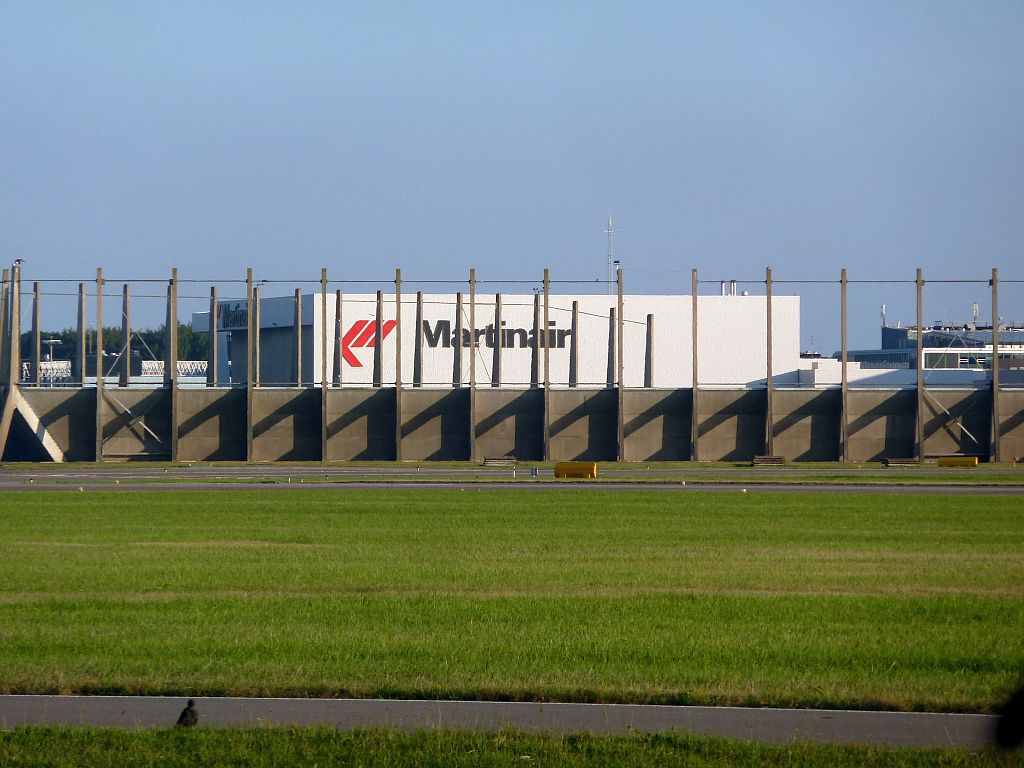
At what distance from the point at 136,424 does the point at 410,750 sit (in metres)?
52.5

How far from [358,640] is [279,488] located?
25495mm

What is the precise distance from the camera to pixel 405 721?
409 inches

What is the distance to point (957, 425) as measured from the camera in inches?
2315

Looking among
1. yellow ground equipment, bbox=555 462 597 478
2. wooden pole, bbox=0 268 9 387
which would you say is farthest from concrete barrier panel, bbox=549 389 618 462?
wooden pole, bbox=0 268 9 387

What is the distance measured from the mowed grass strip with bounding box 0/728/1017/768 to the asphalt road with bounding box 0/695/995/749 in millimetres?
316

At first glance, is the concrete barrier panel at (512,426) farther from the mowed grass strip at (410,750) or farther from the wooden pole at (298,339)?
the mowed grass strip at (410,750)

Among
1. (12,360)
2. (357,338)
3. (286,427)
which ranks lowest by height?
(286,427)

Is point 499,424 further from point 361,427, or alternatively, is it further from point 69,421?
point 69,421

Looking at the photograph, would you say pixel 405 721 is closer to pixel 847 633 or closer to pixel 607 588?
pixel 847 633

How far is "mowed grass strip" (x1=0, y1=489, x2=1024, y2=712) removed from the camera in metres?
12.0

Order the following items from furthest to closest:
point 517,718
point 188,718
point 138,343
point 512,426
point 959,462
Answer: point 138,343
point 512,426
point 959,462
point 517,718
point 188,718

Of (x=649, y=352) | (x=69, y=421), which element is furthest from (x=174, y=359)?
(x=649, y=352)

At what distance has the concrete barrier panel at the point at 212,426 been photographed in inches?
2354

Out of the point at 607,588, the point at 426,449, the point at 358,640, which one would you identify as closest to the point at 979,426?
the point at 426,449
